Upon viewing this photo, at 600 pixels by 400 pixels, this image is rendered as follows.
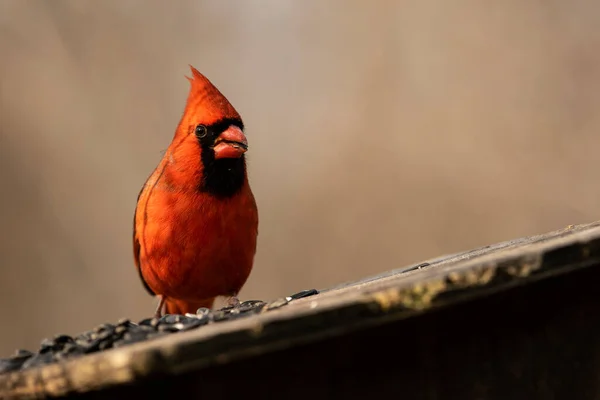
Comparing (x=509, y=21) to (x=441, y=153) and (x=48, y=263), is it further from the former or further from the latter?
(x=48, y=263)

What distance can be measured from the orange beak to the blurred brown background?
6.72 ft

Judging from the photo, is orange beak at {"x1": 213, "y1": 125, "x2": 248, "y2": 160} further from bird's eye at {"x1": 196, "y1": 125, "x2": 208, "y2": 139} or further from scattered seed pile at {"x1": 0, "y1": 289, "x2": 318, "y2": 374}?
scattered seed pile at {"x1": 0, "y1": 289, "x2": 318, "y2": 374}

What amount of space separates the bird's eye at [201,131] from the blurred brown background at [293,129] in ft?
6.62

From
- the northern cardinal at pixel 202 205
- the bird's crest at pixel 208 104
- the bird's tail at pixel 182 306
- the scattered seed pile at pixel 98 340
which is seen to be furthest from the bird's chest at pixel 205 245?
the scattered seed pile at pixel 98 340

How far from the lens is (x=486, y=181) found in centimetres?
378

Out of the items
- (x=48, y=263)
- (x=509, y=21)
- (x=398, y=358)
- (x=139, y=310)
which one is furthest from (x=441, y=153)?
(x=398, y=358)

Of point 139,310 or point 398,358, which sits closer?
point 398,358

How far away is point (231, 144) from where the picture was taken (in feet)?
6.70

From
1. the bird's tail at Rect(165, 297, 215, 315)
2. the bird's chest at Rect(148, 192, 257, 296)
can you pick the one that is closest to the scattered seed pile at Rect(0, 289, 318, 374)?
the bird's chest at Rect(148, 192, 257, 296)

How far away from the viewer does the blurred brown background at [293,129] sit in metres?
3.82

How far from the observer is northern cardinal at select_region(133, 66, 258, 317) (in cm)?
205

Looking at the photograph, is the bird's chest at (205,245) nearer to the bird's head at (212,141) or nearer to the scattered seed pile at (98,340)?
the bird's head at (212,141)

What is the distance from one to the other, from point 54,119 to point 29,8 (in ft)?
2.10

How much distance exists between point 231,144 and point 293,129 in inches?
87.9
